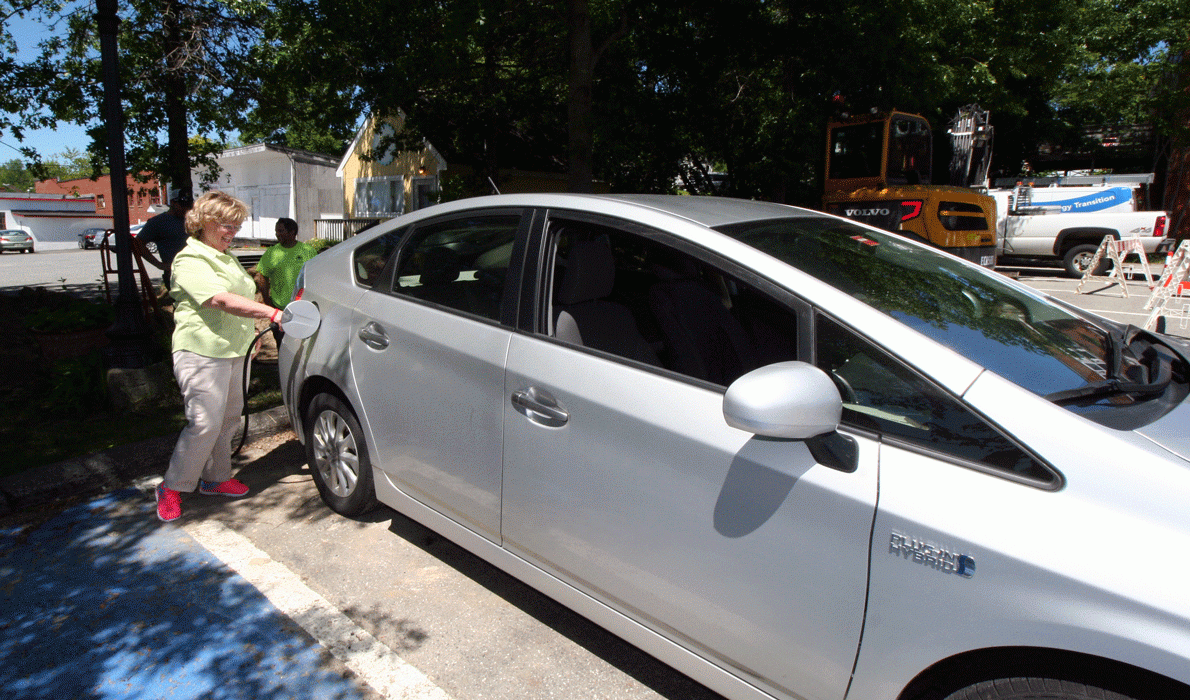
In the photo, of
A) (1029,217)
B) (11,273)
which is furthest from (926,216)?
(11,273)

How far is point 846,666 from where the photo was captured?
1852mm

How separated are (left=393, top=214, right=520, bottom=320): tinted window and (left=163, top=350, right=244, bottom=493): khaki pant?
118cm

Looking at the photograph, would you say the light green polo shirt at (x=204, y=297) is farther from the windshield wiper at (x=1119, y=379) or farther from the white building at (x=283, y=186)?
the white building at (x=283, y=186)

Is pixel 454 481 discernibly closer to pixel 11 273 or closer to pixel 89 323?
pixel 89 323

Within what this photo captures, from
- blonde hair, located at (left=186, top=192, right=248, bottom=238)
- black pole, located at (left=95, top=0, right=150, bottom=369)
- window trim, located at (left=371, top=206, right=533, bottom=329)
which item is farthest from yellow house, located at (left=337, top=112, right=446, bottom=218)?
window trim, located at (left=371, top=206, right=533, bottom=329)

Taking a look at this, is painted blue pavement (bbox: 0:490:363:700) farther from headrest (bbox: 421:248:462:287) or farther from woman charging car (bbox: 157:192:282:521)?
headrest (bbox: 421:248:462:287)

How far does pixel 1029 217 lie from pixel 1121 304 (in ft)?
21.7

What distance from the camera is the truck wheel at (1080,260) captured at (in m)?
16.8

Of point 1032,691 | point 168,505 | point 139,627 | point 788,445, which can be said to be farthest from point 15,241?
point 1032,691

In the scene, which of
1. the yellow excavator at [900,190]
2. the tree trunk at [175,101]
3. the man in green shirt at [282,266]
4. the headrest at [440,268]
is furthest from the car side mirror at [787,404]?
the tree trunk at [175,101]

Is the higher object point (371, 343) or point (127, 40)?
point (127, 40)

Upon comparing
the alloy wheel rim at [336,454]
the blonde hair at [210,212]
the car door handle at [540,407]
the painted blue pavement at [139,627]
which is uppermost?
the blonde hair at [210,212]

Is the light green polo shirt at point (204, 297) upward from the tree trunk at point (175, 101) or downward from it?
downward

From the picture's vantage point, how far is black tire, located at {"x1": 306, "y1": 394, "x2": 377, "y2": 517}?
11.5ft
